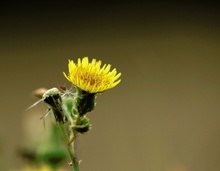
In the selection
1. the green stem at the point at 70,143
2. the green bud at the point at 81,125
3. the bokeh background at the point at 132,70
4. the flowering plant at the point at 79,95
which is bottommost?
the green stem at the point at 70,143

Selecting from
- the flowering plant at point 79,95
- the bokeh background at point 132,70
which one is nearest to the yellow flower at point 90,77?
the flowering plant at point 79,95

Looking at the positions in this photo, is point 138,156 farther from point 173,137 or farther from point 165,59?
point 165,59

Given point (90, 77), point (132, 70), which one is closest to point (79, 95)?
point (90, 77)

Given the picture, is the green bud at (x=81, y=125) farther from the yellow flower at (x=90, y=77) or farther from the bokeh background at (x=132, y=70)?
the bokeh background at (x=132, y=70)

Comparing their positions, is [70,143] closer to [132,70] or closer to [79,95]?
[79,95]

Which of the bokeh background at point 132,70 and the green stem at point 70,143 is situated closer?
the green stem at point 70,143

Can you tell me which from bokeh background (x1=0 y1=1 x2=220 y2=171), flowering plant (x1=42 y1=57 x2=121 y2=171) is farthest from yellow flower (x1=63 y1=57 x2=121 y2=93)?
bokeh background (x1=0 y1=1 x2=220 y2=171)
